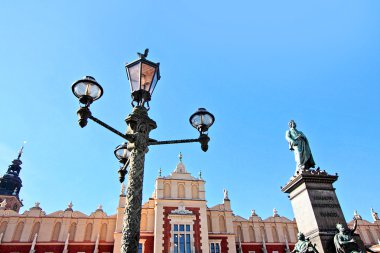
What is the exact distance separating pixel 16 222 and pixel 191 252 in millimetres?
15580

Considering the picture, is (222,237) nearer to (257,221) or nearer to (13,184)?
(257,221)

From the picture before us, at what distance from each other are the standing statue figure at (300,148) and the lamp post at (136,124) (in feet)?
14.2

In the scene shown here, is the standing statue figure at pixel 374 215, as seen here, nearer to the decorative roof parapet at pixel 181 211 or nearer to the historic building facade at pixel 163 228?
the historic building facade at pixel 163 228

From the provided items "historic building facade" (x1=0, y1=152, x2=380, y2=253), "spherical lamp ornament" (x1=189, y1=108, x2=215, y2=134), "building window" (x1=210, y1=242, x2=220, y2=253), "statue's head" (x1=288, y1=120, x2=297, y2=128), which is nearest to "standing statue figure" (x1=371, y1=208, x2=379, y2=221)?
"historic building facade" (x1=0, y1=152, x2=380, y2=253)

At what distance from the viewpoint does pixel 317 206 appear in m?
6.82

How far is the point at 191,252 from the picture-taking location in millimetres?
22656

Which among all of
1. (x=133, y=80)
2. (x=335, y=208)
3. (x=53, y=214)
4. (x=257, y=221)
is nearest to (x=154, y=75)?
(x=133, y=80)

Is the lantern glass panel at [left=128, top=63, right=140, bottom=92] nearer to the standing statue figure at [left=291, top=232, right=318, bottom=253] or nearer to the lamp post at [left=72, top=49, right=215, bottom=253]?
the lamp post at [left=72, top=49, right=215, bottom=253]

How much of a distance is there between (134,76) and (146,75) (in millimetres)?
211

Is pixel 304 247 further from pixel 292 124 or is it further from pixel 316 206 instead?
pixel 292 124

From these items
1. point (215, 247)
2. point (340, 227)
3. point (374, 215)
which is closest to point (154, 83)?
point (340, 227)

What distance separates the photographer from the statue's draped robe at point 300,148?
26.8 feet

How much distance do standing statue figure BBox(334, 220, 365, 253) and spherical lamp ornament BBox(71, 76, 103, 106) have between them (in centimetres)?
586

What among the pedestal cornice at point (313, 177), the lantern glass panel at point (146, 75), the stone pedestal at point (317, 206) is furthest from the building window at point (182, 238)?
the lantern glass panel at point (146, 75)
